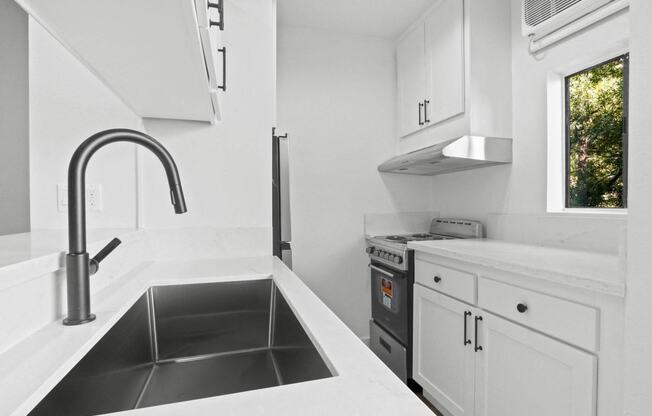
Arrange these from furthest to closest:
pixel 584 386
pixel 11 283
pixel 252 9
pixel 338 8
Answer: pixel 338 8, pixel 252 9, pixel 584 386, pixel 11 283

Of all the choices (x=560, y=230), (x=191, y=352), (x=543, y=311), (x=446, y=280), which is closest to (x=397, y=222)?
(x=446, y=280)

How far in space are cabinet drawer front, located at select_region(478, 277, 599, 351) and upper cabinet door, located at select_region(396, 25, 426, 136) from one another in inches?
54.3

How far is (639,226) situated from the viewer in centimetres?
84

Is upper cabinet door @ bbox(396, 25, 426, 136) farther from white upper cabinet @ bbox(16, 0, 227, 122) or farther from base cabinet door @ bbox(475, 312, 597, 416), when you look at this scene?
white upper cabinet @ bbox(16, 0, 227, 122)

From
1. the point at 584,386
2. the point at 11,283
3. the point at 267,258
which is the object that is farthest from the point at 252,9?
the point at 584,386

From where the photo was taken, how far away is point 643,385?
0.83 metres

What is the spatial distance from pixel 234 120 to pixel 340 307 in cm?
172

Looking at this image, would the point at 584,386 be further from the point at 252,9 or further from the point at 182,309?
the point at 252,9

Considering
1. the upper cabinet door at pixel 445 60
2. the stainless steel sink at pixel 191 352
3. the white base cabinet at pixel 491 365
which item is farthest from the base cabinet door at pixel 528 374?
the upper cabinet door at pixel 445 60

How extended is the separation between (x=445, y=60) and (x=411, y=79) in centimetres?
41

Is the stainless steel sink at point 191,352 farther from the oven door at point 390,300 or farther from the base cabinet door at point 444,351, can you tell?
the oven door at point 390,300

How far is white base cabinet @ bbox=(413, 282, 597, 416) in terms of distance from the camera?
3.54 ft

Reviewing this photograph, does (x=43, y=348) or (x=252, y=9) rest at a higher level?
(x=252, y=9)

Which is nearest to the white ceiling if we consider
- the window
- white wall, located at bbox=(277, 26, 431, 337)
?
white wall, located at bbox=(277, 26, 431, 337)
